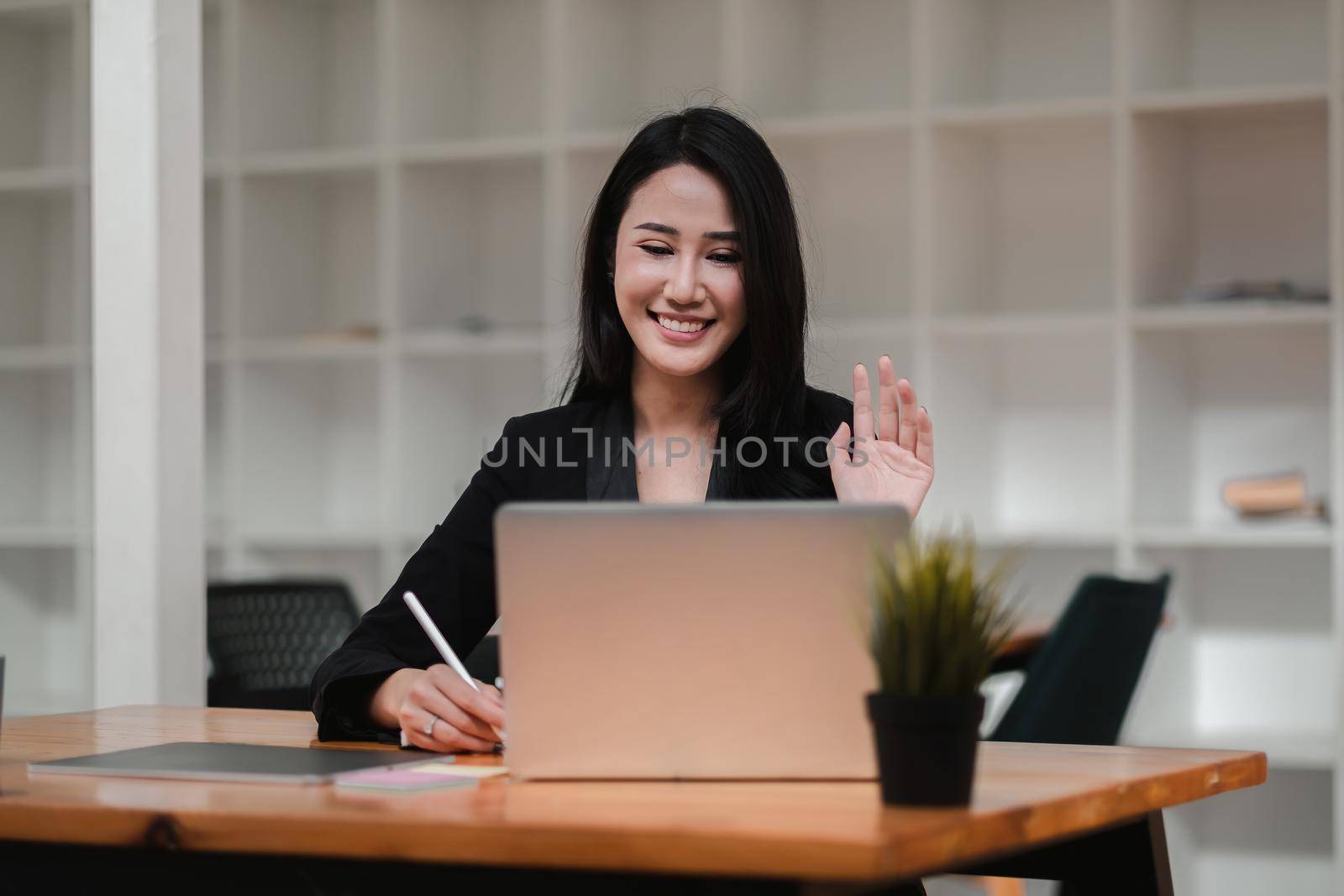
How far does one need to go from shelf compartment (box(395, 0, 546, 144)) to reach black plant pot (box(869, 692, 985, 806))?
147 inches

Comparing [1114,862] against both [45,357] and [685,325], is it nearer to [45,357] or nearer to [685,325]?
[685,325]

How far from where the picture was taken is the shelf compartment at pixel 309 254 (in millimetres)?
4699

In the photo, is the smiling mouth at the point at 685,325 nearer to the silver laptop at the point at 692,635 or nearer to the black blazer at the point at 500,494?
the black blazer at the point at 500,494

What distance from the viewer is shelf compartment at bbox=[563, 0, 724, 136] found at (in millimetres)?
4414

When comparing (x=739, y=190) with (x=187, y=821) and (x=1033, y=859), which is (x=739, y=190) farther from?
(x=187, y=821)

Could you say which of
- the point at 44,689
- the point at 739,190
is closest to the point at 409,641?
the point at 739,190

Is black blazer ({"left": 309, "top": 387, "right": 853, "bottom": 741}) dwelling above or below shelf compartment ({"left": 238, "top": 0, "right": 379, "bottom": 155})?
below

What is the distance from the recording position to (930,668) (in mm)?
1148

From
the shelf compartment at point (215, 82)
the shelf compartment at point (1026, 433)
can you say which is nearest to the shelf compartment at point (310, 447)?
the shelf compartment at point (215, 82)

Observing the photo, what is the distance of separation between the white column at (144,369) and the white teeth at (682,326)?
955mm

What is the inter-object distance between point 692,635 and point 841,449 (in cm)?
67

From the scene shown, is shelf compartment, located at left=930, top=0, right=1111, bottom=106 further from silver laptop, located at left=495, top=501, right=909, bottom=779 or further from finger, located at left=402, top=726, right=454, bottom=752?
silver laptop, located at left=495, top=501, right=909, bottom=779

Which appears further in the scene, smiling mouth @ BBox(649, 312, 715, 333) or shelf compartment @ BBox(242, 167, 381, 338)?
shelf compartment @ BBox(242, 167, 381, 338)

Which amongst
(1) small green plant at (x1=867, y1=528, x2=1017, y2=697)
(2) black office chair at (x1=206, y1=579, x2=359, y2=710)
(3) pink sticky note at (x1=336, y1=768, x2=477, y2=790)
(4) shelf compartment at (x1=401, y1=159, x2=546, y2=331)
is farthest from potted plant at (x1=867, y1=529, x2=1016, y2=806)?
(4) shelf compartment at (x1=401, y1=159, x2=546, y2=331)
